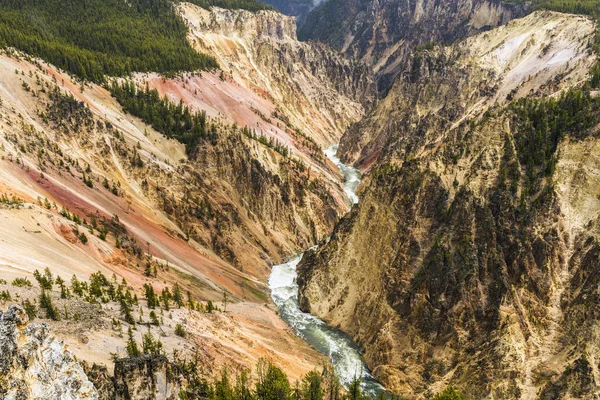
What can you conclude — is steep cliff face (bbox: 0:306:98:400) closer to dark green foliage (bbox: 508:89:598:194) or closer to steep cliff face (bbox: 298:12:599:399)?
steep cliff face (bbox: 298:12:599:399)

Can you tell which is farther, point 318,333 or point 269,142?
point 269,142

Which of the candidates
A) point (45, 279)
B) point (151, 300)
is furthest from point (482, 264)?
point (45, 279)

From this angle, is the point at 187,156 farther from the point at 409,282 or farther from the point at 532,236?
the point at 532,236

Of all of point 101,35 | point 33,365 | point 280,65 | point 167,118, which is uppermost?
point 280,65

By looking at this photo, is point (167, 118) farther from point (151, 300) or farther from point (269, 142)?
point (151, 300)

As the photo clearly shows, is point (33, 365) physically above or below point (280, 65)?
below
